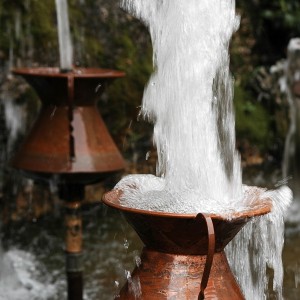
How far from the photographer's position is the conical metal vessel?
3.73 m

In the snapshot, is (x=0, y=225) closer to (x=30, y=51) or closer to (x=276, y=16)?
(x=30, y=51)

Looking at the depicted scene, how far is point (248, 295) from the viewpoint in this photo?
9.02 feet

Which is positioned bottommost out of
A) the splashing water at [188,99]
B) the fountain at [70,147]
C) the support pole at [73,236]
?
the support pole at [73,236]

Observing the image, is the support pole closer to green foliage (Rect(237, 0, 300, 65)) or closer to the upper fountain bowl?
the upper fountain bowl

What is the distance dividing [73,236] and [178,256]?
1737mm

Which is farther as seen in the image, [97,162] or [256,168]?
[256,168]

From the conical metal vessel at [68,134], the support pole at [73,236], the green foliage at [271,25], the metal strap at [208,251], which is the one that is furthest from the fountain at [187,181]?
the green foliage at [271,25]

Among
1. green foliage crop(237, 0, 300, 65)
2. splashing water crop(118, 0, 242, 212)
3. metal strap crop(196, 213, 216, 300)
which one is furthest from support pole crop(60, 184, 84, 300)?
green foliage crop(237, 0, 300, 65)

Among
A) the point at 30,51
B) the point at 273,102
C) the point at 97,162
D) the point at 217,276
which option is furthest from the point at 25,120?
the point at 217,276

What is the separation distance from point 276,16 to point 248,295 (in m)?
5.46

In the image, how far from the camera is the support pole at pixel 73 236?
12.5 feet

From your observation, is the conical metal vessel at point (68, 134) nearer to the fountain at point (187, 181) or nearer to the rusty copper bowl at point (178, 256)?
the fountain at point (187, 181)

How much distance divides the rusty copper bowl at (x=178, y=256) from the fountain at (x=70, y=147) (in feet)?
5.11

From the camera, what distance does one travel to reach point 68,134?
3771 millimetres
